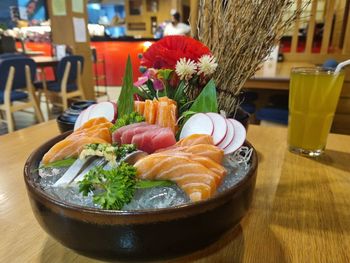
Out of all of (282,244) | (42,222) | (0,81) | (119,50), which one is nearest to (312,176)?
(282,244)

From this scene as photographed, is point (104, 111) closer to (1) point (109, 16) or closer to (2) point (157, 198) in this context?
(2) point (157, 198)

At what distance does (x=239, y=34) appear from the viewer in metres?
0.63

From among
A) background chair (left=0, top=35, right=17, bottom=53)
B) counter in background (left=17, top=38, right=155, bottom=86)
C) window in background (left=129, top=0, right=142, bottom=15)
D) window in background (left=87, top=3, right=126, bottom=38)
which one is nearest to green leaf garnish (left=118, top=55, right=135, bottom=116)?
background chair (left=0, top=35, right=17, bottom=53)

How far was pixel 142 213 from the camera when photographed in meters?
0.31

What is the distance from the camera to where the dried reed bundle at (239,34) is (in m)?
0.60

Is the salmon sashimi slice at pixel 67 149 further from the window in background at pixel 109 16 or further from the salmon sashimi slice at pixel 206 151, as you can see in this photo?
the window in background at pixel 109 16

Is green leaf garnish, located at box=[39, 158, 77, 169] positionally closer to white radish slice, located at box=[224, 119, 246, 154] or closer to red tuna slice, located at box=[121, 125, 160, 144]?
red tuna slice, located at box=[121, 125, 160, 144]

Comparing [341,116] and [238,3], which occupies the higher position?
[238,3]

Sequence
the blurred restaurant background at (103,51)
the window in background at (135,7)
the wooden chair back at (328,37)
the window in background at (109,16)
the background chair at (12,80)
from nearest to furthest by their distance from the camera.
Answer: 1. the blurred restaurant background at (103,51)
2. the background chair at (12,80)
3. the wooden chair back at (328,37)
4. the window in background at (135,7)
5. the window in background at (109,16)

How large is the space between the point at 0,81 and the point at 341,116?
2804mm

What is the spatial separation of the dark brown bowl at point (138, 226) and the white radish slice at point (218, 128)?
119 millimetres

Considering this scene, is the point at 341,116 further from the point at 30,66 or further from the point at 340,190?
the point at 30,66

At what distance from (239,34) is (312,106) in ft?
1.11

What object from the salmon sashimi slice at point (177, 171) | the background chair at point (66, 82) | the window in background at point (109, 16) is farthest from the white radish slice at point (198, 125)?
the window in background at point (109, 16)
